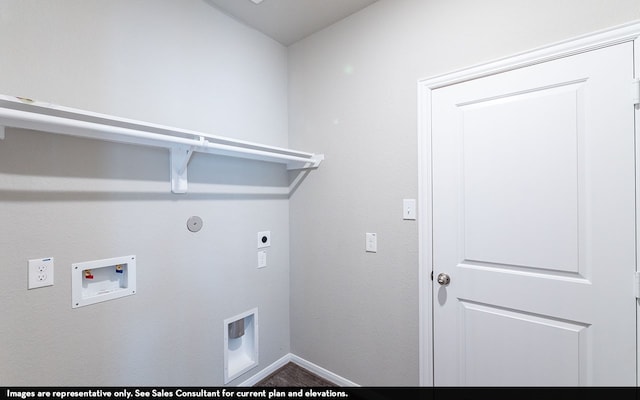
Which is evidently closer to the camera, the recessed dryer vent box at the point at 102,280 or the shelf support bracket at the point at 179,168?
the recessed dryer vent box at the point at 102,280

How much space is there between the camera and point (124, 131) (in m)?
1.12

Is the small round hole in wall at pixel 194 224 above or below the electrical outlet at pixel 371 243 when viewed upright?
above

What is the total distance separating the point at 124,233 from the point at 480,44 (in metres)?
2.05

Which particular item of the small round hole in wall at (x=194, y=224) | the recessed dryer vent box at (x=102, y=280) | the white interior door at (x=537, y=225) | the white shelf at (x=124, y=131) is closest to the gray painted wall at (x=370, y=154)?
the white interior door at (x=537, y=225)

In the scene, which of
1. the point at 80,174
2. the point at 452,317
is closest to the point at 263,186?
the point at 80,174

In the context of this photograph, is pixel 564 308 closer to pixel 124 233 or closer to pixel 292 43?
pixel 124 233

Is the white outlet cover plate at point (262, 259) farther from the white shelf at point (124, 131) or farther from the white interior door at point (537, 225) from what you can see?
the white interior door at point (537, 225)

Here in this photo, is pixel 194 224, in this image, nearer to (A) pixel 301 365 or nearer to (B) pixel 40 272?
(B) pixel 40 272

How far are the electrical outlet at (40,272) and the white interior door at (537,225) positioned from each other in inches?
72.9

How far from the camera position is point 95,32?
1.26 m

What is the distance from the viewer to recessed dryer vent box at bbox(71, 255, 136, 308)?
3.98 feet

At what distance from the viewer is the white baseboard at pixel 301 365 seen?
1910 millimetres

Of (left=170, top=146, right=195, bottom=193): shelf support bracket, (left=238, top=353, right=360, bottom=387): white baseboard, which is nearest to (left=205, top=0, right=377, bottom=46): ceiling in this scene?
(left=170, top=146, right=195, bottom=193): shelf support bracket

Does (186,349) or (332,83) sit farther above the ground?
(332,83)
